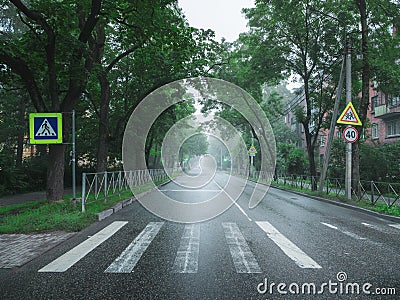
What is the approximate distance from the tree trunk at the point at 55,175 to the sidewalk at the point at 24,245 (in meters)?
3.87

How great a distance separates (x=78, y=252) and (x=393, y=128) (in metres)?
31.3

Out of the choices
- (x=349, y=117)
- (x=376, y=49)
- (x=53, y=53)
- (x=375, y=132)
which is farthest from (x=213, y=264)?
(x=375, y=132)

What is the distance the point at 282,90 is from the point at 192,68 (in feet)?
250

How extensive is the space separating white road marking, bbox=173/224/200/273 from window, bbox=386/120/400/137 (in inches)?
1086

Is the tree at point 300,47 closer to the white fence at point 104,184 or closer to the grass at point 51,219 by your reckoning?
the white fence at point 104,184

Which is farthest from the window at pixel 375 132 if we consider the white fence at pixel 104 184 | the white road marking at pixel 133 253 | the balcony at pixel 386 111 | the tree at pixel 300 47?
the white road marking at pixel 133 253

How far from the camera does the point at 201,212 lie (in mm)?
11344

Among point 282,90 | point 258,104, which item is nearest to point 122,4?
point 258,104

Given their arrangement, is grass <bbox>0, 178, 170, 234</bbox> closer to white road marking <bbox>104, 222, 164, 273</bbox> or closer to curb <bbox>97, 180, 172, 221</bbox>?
curb <bbox>97, 180, 172, 221</bbox>

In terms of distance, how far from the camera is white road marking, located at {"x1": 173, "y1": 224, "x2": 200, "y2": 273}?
202 inches

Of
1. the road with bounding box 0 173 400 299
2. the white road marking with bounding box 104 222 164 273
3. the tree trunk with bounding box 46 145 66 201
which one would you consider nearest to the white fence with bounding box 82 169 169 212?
the tree trunk with bounding box 46 145 66 201

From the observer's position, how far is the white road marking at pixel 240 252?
5.14m

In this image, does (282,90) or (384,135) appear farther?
(282,90)

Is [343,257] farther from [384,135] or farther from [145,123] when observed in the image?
[384,135]
